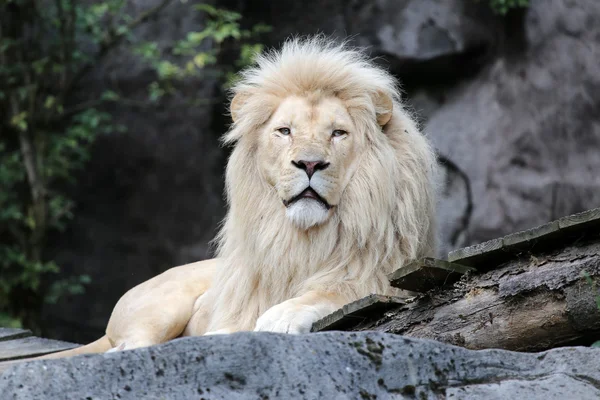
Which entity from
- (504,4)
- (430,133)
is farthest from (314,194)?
(504,4)

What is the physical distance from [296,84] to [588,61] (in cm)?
459

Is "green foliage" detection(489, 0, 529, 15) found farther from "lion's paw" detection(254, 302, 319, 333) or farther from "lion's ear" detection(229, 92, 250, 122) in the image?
"lion's paw" detection(254, 302, 319, 333)

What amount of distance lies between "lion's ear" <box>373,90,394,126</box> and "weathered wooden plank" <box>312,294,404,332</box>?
1.02m

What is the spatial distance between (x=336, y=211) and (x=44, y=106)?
4.88 meters

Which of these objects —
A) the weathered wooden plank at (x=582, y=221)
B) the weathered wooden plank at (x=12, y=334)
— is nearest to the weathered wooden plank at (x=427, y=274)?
the weathered wooden plank at (x=582, y=221)

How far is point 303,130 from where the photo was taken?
11.9ft

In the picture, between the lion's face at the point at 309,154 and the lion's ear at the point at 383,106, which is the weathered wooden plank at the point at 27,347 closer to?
the lion's face at the point at 309,154

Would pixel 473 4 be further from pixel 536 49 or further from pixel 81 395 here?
pixel 81 395

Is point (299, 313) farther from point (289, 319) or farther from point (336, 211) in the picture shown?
point (336, 211)

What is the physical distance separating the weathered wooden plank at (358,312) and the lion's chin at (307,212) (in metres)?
0.51

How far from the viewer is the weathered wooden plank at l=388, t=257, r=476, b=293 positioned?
9.04 ft

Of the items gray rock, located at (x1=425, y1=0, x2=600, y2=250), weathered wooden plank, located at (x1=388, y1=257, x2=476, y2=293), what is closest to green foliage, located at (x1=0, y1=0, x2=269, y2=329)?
gray rock, located at (x1=425, y1=0, x2=600, y2=250)

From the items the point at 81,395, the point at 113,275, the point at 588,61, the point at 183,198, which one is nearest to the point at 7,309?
the point at 113,275

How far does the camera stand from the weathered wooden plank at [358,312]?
295 cm
